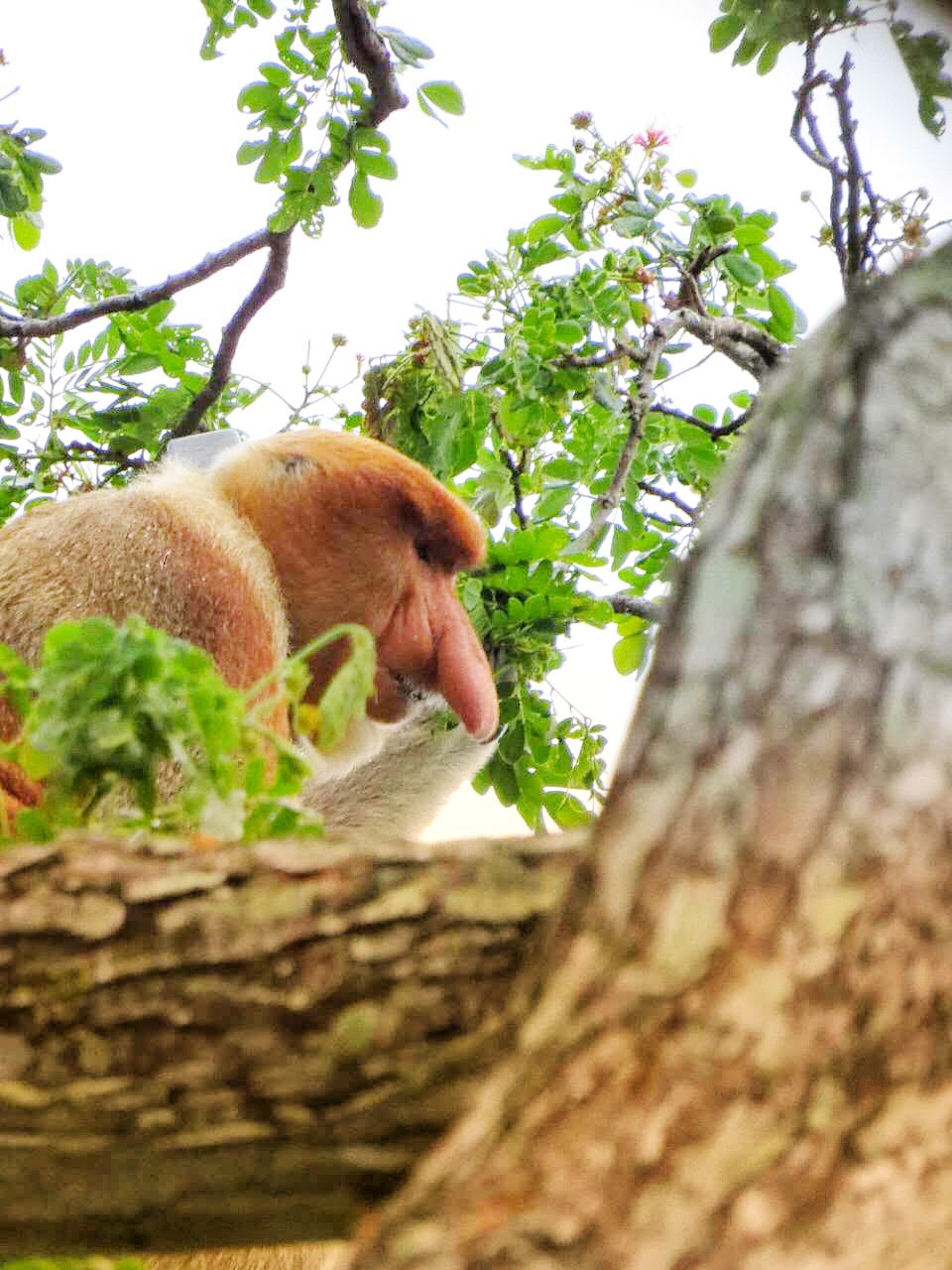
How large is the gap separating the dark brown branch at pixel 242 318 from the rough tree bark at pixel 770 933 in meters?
2.06

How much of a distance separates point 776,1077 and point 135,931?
370mm

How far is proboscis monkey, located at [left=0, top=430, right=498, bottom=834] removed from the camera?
1995mm

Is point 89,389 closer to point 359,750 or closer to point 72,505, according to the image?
point 72,505

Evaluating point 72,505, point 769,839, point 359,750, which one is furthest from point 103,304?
point 769,839

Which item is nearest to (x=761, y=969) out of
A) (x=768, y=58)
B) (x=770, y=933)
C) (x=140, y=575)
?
(x=770, y=933)

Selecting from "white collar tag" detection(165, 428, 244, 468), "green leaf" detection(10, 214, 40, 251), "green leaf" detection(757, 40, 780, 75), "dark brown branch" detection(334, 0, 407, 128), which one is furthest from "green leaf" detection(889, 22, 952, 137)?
"green leaf" detection(10, 214, 40, 251)

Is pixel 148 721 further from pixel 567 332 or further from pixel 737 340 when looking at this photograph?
pixel 567 332

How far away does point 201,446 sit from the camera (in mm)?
2572

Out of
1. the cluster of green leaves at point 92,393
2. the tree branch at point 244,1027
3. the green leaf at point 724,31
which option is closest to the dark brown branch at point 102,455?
the cluster of green leaves at point 92,393

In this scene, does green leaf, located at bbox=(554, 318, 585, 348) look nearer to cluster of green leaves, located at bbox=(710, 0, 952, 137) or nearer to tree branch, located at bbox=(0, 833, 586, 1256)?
cluster of green leaves, located at bbox=(710, 0, 952, 137)

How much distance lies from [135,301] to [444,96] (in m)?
0.70

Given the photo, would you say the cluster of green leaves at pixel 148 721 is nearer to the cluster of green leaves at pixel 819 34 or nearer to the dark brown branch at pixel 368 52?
the cluster of green leaves at pixel 819 34

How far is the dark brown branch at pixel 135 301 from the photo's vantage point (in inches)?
104

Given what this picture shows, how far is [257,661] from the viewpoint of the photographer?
6.42 feet
